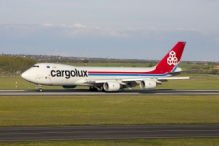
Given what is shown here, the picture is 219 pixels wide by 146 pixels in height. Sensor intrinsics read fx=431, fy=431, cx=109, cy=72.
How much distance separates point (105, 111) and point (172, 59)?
2917 cm

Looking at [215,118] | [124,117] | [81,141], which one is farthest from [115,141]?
[215,118]

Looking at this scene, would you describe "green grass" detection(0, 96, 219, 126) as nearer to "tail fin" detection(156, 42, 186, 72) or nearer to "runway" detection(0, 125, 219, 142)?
"runway" detection(0, 125, 219, 142)

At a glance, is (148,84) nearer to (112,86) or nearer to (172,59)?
(112,86)

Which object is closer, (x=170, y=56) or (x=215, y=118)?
(x=215, y=118)

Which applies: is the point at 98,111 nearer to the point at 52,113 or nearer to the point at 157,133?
the point at 52,113

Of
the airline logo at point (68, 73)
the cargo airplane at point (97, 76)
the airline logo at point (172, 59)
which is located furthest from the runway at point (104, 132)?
→ the airline logo at point (172, 59)

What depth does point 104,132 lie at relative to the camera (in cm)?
2394

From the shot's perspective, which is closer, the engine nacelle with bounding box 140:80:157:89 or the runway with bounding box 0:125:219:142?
the runway with bounding box 0:125:219:142

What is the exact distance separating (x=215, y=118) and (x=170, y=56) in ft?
103

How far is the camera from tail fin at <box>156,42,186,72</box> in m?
62.5

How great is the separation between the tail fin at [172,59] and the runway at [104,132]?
116 ft

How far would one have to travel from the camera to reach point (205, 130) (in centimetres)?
2534

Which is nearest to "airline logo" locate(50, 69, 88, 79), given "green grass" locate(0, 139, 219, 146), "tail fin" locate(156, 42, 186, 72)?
"tail fin" locate(156, 42, 186, 72)

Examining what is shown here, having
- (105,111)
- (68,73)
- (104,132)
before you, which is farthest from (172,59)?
(104,132)
